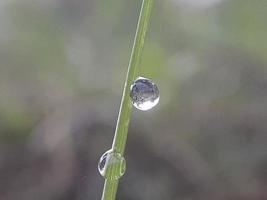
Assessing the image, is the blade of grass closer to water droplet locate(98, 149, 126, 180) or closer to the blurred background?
water droplet locate(98, 149, 126, 180)

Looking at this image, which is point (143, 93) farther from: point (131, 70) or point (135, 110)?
point (135, 110)

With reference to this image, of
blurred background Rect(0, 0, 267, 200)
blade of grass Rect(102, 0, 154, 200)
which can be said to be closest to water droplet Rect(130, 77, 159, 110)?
blade of grass Rect(102, 0, 154, 200)

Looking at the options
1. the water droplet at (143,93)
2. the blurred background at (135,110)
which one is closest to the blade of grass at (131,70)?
the water droplet at (143,93)

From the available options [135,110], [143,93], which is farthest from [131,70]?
[135,110]

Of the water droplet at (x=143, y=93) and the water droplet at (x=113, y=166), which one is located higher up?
the water droplet at (x=143, y=93)

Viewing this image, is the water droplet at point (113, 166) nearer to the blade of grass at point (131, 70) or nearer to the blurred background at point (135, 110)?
the blade of grass at point (131, 70)

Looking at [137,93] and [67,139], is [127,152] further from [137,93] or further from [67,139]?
[137,93]
